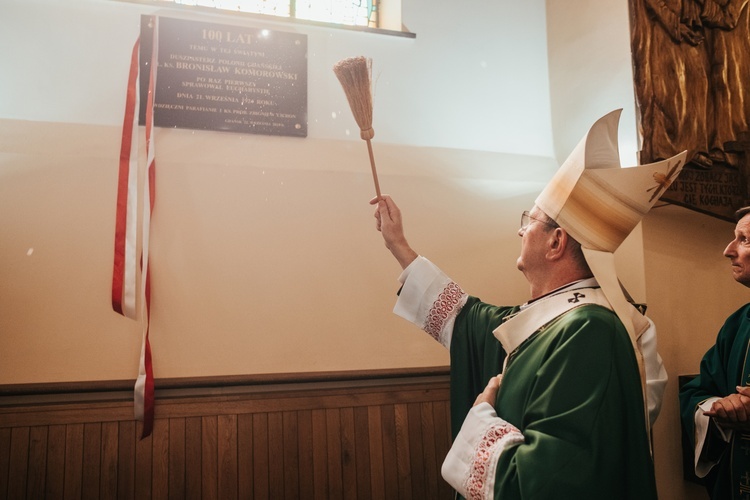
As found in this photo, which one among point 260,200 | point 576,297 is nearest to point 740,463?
point 576,297

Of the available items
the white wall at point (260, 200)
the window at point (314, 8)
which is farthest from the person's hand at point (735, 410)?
the window at point (314, 8)

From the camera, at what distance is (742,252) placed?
9.07 ft

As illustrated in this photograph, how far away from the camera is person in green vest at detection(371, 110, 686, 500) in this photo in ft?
5.62

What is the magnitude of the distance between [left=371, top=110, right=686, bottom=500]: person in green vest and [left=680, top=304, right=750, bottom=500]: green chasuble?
0.88 m

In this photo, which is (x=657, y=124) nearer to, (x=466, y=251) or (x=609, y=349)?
(x=466, y=251)

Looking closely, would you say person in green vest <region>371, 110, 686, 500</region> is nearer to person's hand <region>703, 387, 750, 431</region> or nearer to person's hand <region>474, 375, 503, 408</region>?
person's hand <region>474, 375, 503, 408</region>

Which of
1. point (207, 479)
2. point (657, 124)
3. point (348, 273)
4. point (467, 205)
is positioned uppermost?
point (657, 124)

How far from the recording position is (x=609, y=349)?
1.84 m

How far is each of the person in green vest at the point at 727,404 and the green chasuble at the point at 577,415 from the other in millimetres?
1077

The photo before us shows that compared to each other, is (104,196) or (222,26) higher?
(222,26)

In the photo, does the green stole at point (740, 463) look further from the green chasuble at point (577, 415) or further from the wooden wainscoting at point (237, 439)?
the wooden wainscoting at point (237, 439)

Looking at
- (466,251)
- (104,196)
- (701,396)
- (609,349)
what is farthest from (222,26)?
(701,396)

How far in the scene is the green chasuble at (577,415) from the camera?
1.68 m

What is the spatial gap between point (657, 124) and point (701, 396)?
1531 mm
